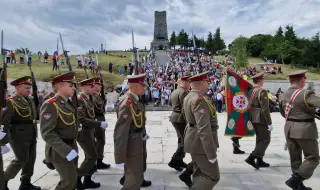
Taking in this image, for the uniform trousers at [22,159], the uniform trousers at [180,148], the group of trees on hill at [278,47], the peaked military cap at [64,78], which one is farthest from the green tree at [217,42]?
the peaked military cap at [64,78]

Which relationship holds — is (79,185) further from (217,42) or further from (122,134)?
(217,42)

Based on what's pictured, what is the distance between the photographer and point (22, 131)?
5.00 meters

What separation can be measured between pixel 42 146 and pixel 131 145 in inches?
231

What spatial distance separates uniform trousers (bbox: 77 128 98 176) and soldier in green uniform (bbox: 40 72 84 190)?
1.07 meters

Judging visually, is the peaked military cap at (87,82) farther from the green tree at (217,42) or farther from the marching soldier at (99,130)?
the green tree at (217,42)

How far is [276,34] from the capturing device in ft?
252

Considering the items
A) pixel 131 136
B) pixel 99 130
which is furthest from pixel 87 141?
pixel 131 136

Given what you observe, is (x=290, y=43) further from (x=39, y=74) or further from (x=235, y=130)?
(x=235, y=130)

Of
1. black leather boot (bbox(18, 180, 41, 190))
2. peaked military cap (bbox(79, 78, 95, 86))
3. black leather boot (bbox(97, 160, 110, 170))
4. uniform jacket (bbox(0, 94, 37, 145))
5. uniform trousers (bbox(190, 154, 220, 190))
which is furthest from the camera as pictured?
black leather boot (bbox(97, 160, 110, 170))

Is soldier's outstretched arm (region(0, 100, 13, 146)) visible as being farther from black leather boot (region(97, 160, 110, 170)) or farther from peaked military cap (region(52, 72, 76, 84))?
black leather boot (region(97, 160, 110, 170))

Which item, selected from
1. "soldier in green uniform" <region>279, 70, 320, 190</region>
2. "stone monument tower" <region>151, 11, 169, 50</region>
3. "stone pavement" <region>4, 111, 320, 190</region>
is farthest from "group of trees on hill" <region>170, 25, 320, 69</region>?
"soldier in green uniform" <region>279, 70, 320, 190</region>

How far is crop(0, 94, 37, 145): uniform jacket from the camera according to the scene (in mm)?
4953

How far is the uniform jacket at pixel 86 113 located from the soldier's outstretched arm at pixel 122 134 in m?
1.40

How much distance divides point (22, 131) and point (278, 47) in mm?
69226
